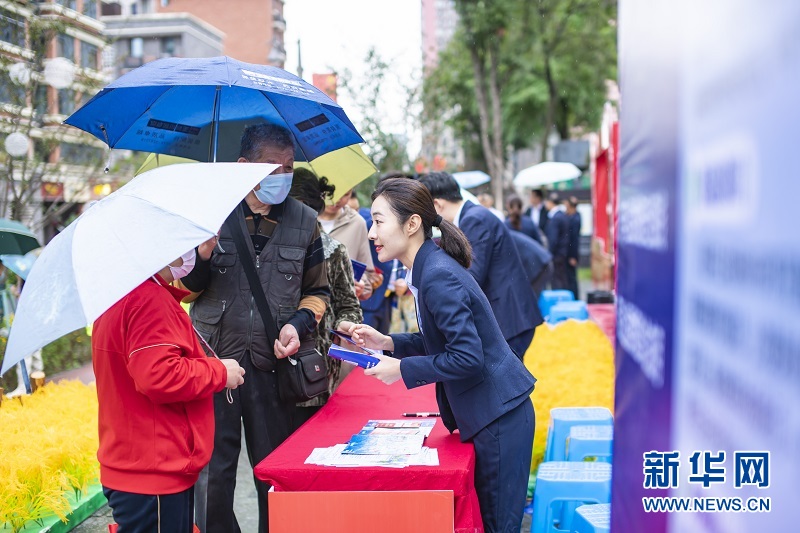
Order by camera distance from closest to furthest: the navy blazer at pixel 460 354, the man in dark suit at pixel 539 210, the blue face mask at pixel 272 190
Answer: the navy blazer at pixel 460 354 → the blue face mask at pixel 272 190 → the man in dark suit at pixel 539 210

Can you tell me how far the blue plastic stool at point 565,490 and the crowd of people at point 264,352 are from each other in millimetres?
797

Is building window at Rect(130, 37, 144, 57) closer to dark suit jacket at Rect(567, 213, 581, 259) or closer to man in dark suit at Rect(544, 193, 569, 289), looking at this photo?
dark suit jacket at Rect(567, 213, 581, 259)

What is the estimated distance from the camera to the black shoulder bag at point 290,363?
11.0 feet

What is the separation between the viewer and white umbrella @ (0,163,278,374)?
223 centimetres

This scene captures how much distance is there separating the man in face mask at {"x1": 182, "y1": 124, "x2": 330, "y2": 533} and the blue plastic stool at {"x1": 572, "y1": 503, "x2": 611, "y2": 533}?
4.26 ft

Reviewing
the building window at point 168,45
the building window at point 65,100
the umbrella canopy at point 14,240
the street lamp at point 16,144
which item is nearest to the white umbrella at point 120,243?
the umbrella canopy at point 14,240

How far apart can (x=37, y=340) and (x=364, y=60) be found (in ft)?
38.9

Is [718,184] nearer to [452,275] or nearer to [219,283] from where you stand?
[452,275]

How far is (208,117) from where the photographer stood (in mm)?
3855

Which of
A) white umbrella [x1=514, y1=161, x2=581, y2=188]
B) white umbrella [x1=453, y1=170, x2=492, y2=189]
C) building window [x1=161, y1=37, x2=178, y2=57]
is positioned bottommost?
white umbrella [x1=453, y1=170, x2=492, y2=189]

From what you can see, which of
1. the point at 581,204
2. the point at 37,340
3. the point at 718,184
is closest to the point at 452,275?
the point at 37,340

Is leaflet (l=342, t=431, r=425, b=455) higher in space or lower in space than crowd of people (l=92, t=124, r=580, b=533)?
lower

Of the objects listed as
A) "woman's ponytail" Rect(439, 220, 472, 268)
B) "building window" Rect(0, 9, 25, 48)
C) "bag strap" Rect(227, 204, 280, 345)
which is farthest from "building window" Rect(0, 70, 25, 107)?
"woman's ponytail" Rect(439, 220, 472, 268)

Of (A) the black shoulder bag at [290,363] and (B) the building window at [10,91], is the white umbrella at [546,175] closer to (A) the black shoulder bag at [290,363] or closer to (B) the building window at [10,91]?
(B) the building window at [10,91]
